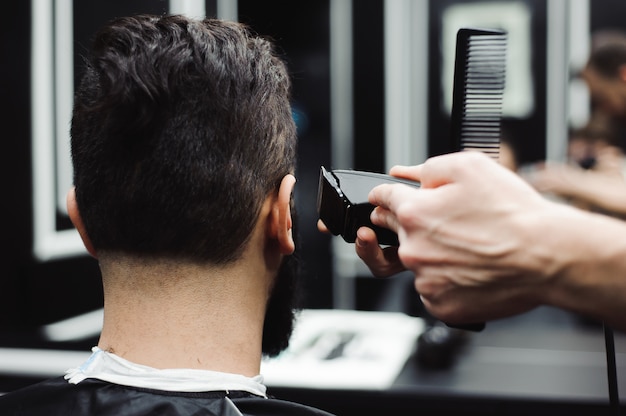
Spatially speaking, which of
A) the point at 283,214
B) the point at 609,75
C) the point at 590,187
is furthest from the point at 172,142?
the point at 609,75

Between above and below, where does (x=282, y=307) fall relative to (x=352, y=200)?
below

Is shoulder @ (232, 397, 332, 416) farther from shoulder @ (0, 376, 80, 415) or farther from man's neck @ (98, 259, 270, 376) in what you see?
shoulder @ (0, 376, 80, 415)

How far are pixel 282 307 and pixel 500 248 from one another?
62 cm

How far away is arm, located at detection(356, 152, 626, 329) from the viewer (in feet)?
2.37

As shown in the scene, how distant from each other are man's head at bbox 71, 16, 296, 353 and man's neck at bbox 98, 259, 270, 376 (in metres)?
0.03

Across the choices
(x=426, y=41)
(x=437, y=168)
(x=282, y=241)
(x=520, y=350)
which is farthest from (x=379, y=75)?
(x=437, y=168)

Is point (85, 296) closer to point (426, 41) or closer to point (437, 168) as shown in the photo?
point (437, 168)

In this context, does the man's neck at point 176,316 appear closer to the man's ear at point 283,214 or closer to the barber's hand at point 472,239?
the man's ear at point 283,214

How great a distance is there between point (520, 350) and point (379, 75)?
1856mm

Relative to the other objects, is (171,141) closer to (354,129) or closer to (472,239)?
(472,239)

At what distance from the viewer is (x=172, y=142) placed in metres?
1.01

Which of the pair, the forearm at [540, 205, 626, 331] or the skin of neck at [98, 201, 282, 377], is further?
the skin of neck at [98, 201, 282, 377]

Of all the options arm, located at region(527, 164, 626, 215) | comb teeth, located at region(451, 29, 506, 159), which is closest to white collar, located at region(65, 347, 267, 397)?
comb teeth, located at region(451, 29, 506, 159)

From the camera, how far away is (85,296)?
7.59 feet
